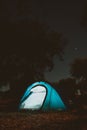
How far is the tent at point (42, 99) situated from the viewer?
60.5 ft

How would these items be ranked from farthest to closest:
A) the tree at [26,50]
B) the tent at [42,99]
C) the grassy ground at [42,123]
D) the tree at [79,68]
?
the tree at [79,68], the tree at [26,50], the tent at [42,99], the grassy ground at [42,123]

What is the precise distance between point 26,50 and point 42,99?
11.6 meters

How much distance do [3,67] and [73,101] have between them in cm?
1051

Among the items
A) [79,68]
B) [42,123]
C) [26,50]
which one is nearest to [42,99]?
[42,123]

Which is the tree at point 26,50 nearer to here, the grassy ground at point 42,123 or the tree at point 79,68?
the grassy ground at point 42,123

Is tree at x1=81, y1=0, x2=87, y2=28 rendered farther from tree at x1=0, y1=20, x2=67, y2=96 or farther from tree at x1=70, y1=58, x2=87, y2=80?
tree at x1=70, y1=58, x2=87, y2=80

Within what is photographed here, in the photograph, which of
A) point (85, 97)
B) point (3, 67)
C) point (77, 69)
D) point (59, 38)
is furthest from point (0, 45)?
point (77, 69)

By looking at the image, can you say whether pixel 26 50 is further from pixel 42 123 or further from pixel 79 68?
pixel 79 68

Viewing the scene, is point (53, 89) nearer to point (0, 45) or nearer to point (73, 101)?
point (73, 101)

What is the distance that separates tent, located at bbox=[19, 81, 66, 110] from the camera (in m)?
18.4

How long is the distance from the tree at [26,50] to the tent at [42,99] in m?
6.38

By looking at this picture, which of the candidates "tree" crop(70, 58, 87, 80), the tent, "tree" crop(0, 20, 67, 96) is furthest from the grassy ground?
"tree" crop(70, 58, 87, 80)

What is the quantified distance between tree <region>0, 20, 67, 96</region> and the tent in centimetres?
638

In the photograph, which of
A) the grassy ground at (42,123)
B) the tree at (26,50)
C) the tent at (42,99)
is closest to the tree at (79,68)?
the tree at (26,50)
